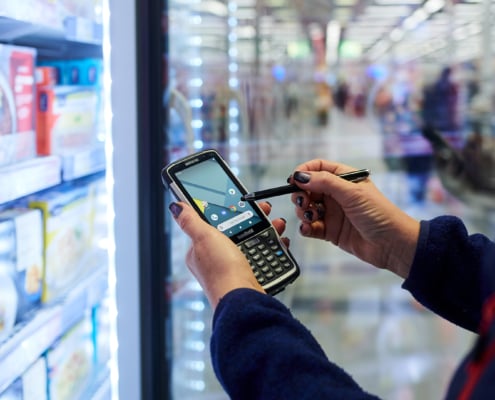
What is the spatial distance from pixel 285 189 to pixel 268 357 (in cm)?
44

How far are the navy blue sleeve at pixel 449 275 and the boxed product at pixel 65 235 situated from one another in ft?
2.55

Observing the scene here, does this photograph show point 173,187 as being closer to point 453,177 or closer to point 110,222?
point 110,222

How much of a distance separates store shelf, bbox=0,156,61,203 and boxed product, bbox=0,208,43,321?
89 millimetres

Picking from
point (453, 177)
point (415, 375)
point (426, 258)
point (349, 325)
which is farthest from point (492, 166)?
point (426, 258)

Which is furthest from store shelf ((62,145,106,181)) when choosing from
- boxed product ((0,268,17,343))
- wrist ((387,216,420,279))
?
wrist ((387,216,420,279))

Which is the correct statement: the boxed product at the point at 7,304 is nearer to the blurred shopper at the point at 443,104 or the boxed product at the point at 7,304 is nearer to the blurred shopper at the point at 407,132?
the blurred shopper at the point at 443,104

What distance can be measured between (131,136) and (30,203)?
344 mm

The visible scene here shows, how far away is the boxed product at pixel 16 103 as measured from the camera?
49.9 inches

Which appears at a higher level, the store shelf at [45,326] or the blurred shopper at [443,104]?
the blurred shopper at [443,104]

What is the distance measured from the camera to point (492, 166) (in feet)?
17.4

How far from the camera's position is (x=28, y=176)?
1260 millimetres

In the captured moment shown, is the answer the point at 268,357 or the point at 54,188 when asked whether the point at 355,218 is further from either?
the point at 54,188

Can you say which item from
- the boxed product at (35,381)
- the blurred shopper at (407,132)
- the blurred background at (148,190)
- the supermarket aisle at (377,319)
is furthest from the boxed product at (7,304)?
the blurred shopper at (407,132)

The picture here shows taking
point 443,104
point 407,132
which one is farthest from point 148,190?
point 407,132
